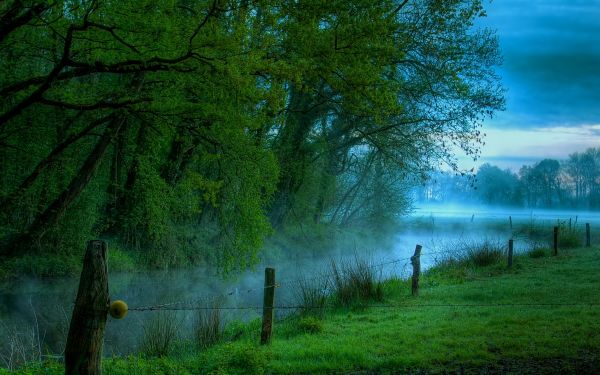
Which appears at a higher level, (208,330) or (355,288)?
(355,288)

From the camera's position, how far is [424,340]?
7938 mm

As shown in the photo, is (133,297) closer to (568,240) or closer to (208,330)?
(208,330)

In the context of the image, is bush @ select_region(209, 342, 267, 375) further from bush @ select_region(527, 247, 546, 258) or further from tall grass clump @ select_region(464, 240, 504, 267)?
bush @ select_region(527, 247, 546, 258)

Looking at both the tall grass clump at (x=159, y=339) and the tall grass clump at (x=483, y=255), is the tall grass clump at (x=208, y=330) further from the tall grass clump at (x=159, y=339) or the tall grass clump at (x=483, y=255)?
the tall grass clump at (x=483, y=255)

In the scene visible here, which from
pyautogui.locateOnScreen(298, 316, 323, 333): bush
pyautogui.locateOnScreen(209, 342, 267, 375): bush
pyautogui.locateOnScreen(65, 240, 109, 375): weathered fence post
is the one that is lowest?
pyautogui.locateOnScreen(298, 316, 323, 333): bush

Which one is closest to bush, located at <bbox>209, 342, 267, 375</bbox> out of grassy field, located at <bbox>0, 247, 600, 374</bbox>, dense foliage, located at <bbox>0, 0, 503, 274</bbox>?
grassy field, located at <bbox>0, 247, 600, 374</bbox>

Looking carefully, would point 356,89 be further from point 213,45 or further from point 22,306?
point 22,306

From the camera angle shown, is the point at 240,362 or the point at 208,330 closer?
the point at 240,362

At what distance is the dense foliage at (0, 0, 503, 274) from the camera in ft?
38.3

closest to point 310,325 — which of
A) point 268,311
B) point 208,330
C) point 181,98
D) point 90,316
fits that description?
point 268,311

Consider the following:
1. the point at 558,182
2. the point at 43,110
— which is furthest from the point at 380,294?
the point at 558,182

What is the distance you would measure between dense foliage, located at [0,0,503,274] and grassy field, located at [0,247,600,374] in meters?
5.10

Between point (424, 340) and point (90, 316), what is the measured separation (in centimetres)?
486

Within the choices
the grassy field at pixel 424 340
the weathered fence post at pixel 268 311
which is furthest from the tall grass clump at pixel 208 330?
the weathered fence post at pixel 268 311
